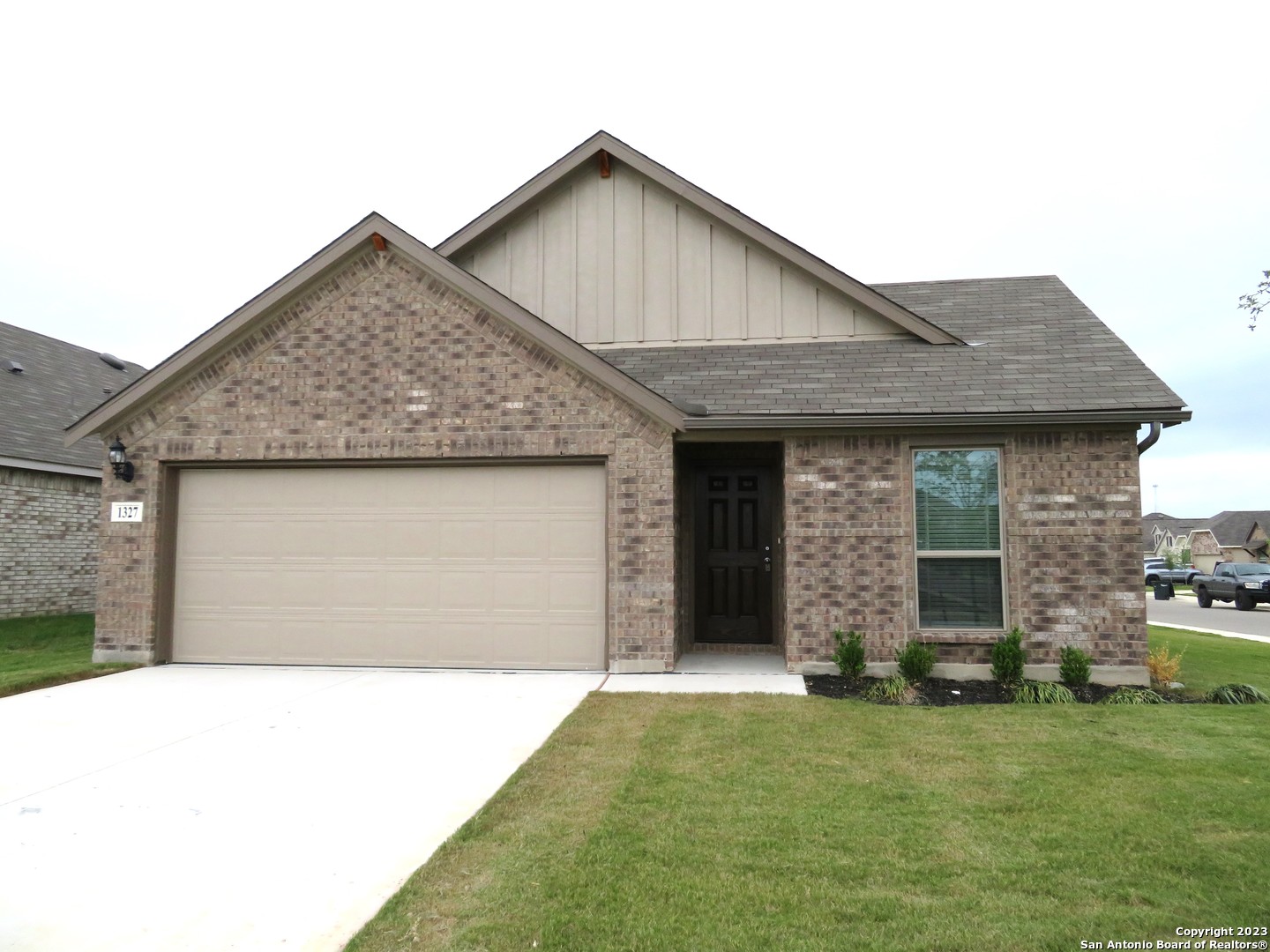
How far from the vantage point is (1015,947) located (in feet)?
9.70

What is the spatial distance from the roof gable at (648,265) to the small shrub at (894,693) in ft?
15.0

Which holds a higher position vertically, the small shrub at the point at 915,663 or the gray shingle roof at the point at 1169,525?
the gray shingle roof at the point at 1169,525

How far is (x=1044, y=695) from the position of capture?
24.7 feet

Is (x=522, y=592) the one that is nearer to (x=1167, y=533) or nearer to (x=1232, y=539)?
(x=1232, y=539)

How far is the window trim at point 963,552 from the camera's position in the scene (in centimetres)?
835

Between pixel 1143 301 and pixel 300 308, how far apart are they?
103 feet

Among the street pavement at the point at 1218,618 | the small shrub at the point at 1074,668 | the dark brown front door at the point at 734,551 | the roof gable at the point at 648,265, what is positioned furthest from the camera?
the street pavement at the point at 1218,618

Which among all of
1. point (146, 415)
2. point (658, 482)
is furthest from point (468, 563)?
point (146, 415)

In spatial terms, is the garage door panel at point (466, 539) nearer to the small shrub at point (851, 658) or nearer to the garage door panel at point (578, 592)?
the garage door panel at point (578, 592)

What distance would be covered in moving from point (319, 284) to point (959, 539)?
7.71 metres

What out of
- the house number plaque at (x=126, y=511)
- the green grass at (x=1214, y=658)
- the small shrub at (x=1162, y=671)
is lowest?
the green grass at (x=1214, y=658)

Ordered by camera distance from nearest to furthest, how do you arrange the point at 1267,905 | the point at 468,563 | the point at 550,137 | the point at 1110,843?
the point at 1267,905 < the point at 1110,843 < the point at 468,563 < the point at 550,137

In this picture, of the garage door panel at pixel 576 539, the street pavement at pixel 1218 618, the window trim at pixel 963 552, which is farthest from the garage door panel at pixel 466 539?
the street pavement at pixel 1218 618

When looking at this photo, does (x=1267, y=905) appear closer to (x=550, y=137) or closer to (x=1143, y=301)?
(x=550, y=137)
